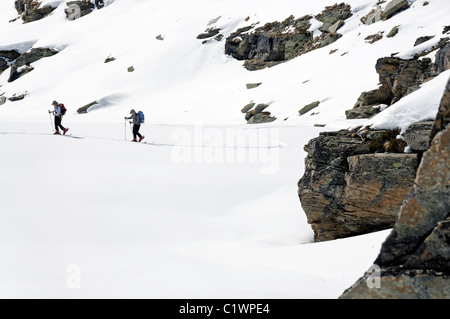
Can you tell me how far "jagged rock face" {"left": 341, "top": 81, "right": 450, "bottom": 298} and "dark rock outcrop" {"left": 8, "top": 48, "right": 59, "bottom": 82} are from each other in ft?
213

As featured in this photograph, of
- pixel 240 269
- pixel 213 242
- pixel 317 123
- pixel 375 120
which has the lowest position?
→ pixel 317 123

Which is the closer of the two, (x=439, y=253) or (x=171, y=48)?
(x=439, y=253)

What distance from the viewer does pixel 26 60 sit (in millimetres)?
61375

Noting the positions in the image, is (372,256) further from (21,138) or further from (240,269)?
(21,138)

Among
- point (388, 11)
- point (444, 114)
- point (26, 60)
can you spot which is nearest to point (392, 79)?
point (444, 114)

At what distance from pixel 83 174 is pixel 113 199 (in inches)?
105

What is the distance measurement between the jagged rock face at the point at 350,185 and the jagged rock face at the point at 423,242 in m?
3.82

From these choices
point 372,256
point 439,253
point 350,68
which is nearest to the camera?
point 439,253

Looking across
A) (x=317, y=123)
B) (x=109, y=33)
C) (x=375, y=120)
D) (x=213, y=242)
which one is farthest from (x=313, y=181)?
(x=109, y=33)

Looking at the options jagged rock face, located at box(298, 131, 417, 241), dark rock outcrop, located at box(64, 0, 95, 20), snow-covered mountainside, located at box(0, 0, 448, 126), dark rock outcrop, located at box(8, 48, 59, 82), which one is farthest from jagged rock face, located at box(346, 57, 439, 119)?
dark rock outcrop, located at box(64, 0, 95, 20)

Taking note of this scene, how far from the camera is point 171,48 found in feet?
178

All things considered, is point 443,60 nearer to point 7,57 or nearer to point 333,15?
point 333,15

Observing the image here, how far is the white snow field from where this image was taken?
227 inches

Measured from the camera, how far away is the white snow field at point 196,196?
5.76 metres
